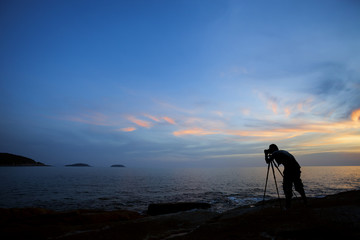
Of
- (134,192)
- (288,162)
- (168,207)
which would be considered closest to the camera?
(288,162)

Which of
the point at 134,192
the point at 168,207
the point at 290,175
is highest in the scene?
the point at 290,175

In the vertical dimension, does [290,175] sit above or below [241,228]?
above

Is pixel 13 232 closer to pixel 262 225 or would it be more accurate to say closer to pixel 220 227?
pixel 220 227

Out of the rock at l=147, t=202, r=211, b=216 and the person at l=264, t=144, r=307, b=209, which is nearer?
the person at l=264, t=144, r=307, b=209

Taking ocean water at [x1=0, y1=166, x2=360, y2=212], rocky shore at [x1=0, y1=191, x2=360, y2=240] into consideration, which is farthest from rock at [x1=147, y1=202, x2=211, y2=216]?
rocky shore at [x1=0, y1=191, x2=360, y2=240]

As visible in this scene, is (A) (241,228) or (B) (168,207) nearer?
(A) (241,228)

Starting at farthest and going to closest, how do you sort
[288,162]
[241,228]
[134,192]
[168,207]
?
[134,192] → [168,207] → [288,162] → [241,228]

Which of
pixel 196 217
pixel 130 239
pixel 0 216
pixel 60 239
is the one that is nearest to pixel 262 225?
pixel 196 217

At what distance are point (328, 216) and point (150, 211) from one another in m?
13.4

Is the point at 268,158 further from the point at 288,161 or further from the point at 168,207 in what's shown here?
the point at 168,207

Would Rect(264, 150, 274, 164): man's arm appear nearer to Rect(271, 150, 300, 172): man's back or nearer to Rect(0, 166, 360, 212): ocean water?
Rect(271, 150, 300, 172): man's back

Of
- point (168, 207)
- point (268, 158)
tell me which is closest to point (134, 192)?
point (168, 207)

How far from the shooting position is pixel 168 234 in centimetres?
625

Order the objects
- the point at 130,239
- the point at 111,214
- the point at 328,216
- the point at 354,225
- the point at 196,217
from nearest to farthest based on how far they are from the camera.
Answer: the point at 354,225
the point at 328,216
the point at 130,239
the point at 196,217
the point at 111,214
